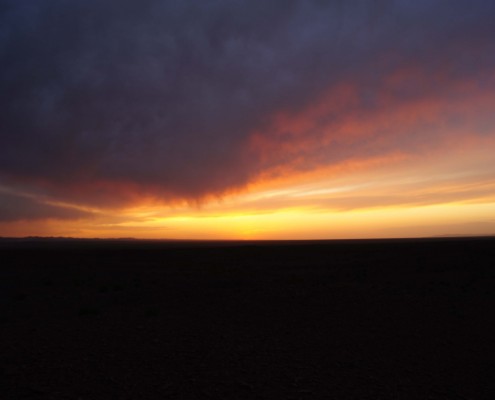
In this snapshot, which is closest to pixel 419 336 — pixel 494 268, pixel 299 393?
pixel 299 393

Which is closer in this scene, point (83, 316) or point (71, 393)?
point (71, 393)

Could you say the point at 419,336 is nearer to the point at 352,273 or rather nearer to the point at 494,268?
the point at 352,273

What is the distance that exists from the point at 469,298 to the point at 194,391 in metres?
14.6

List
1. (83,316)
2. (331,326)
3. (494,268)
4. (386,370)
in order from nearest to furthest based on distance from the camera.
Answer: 1. (386,370)
2. (331,326)
3. (83,316)
4. (494,268)

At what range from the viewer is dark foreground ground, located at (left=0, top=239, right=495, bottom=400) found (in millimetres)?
8359

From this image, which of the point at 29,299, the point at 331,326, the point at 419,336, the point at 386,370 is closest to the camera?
the point at 386,370

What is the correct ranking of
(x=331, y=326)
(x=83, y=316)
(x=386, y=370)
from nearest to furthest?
1. (x=386, y=370)
2. (x=331, y=326)
3. (x=83, y=316)

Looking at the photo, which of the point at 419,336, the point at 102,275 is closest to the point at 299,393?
the point at 419,336

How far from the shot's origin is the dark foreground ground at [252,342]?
8.36 m

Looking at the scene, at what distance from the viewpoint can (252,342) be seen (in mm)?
11773

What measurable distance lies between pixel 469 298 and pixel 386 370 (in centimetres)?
1098

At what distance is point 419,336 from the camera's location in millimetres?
12133

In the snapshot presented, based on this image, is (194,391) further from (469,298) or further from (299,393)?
(469,298)

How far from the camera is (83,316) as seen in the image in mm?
15516
